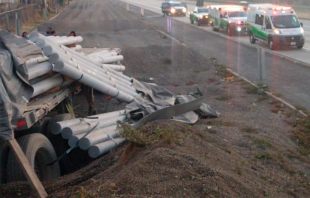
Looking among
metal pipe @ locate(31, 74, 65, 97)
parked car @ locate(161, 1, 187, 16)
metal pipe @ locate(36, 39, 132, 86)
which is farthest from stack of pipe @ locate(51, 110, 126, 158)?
parked car @ locate(161, 1, 187, 16)

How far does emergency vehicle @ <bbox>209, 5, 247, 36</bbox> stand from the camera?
35.1m

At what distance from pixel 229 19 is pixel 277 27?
9.13 m

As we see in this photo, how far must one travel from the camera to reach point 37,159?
8.10 m

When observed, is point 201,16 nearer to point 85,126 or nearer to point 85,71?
point 85,71

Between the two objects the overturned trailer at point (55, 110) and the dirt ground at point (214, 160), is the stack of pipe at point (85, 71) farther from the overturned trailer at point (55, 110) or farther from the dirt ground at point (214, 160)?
the dirt ground at point (214, 160)

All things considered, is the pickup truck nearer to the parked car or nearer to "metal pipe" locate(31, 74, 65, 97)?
the parked car

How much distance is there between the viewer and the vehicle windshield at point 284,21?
27.0 metres

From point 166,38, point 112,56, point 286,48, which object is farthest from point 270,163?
point 166,38

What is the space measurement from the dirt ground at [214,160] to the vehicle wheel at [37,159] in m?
0.49

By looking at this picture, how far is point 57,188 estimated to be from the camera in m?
6.87

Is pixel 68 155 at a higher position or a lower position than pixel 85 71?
lower

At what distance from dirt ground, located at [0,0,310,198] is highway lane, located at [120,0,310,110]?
1342 mm

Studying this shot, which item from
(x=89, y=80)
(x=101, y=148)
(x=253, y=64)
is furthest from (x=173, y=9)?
(x=101, y=148)

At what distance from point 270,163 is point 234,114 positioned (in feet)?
13.5
